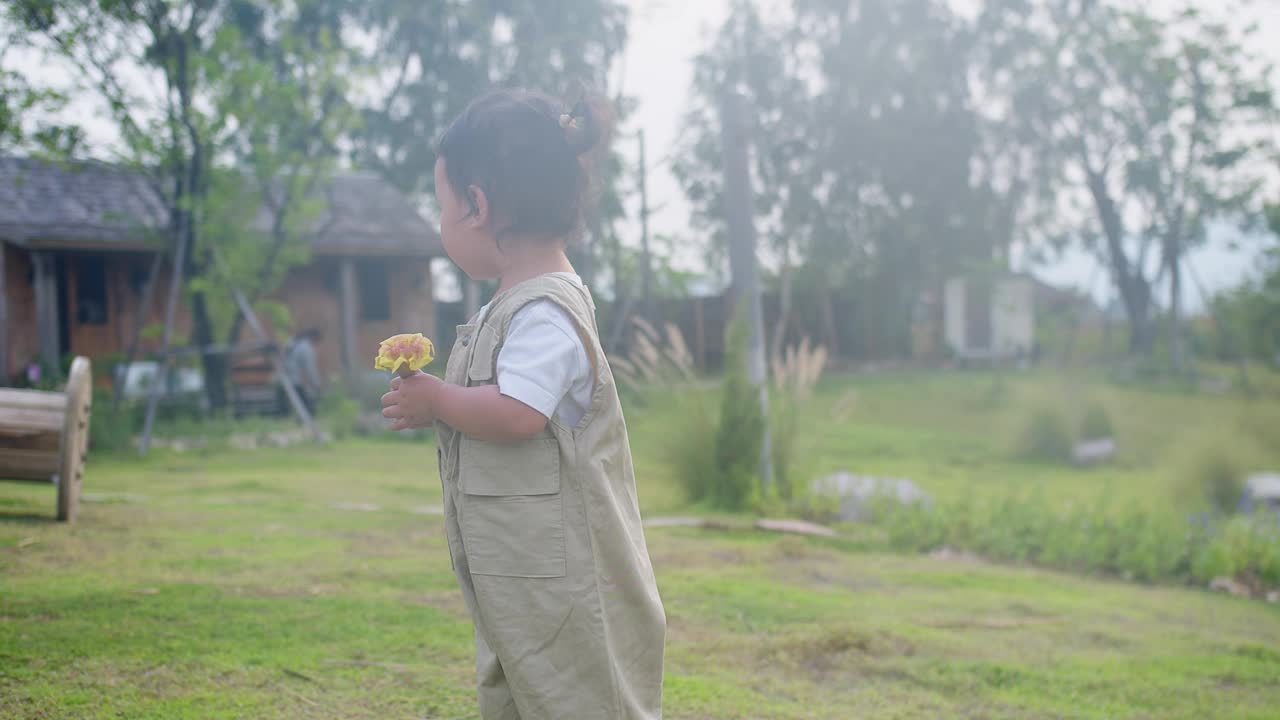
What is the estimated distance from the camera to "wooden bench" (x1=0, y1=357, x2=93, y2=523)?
4930mm

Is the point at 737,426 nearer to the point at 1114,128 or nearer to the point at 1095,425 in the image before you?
the point at 1095,425

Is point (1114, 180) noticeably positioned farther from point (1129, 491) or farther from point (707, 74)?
point (1129, 491)

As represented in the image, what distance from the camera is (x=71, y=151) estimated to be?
10.6 m

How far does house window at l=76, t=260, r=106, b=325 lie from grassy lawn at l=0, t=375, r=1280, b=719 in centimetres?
1084

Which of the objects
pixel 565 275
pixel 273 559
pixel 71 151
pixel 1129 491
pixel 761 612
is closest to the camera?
pixel 565 275

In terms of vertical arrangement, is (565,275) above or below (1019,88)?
below

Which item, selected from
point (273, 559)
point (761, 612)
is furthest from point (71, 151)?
point (761, 612)

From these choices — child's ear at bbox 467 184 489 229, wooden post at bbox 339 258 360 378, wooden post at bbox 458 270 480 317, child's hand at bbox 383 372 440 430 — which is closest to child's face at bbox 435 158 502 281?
child's ear at bbox 467 184 489 229

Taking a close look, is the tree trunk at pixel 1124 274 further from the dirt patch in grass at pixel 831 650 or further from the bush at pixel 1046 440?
the dirt patch in grass at pixel 831 650

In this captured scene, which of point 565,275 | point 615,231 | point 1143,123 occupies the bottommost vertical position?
point 565,275

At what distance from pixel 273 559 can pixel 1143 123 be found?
28139 mm

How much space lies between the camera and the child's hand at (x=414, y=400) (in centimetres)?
179

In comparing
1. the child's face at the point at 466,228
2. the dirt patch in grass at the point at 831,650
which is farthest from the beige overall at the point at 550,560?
the dirt patch in grass at the point at 831,650

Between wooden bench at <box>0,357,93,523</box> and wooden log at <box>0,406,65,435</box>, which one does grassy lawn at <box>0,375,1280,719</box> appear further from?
wooden log at <box>0,406,65,435</box>
